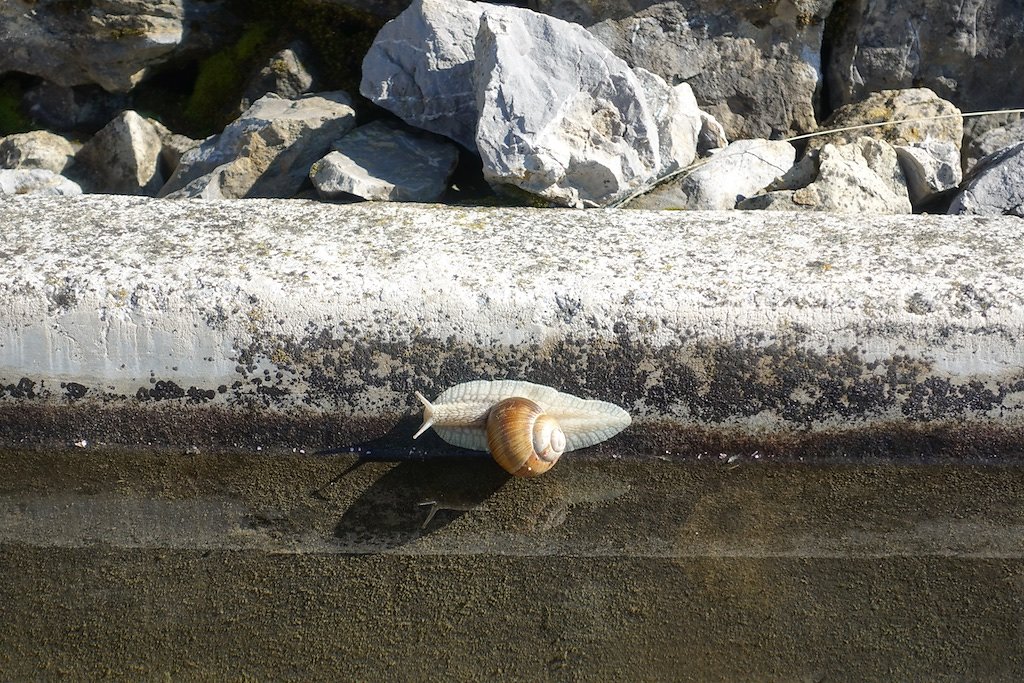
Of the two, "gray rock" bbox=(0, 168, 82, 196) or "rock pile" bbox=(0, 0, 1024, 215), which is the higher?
"rock pile" bbox=(0, 0, 1024, 215)

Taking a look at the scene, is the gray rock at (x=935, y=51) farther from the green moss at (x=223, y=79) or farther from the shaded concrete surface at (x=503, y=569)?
the green moss at (x=223, y=79)

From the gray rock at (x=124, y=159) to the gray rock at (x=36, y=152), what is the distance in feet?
0.16

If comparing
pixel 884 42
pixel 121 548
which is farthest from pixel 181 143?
pixel 884 42

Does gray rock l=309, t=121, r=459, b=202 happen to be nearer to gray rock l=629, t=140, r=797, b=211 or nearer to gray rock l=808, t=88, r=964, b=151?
gray rock l=629, t=140, r=797, b=211

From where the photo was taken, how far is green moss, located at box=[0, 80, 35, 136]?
2.91 m

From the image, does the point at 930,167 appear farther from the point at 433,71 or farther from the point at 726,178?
the point at 433,71

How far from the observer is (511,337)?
71.3 inches

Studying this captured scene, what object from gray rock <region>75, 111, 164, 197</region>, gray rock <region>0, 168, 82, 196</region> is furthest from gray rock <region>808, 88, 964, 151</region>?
gray rock <region>0, 168, 82, 196</region>

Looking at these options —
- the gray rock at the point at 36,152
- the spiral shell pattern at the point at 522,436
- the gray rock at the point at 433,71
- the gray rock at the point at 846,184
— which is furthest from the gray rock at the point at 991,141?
→ the gray rock at the point at 36,152

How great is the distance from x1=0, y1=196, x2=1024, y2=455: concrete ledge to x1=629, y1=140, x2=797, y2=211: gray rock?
504 mm

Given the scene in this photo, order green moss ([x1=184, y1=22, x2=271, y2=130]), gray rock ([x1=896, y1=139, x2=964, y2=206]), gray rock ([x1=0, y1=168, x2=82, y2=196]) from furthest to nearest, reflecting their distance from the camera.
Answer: green moss ([x1=184, y1=22, x2=271, y2=130]) < gray rock ([x1=0, y1=168, x2=82, y2=196]) < gray rock ([x1=896, y1=139, x2=964, y2=206])

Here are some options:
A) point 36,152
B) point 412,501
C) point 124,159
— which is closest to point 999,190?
point 412,501

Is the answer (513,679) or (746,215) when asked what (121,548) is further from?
(746,215)

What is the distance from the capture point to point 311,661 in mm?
1846
